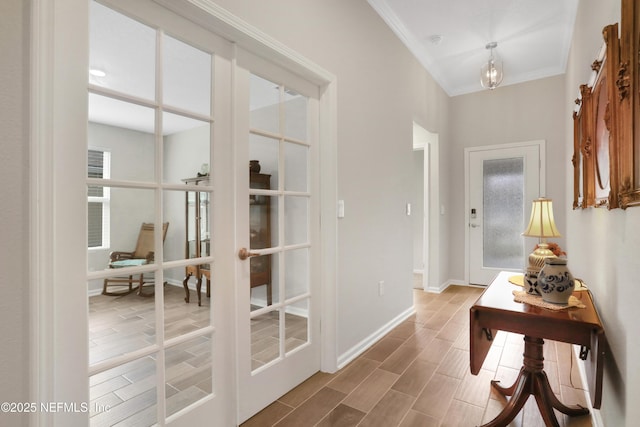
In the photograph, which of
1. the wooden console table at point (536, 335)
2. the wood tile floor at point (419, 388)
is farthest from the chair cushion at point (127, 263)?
the wooden console table at point (536, 335)

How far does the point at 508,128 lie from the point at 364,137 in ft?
9.73

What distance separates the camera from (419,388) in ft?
6.70

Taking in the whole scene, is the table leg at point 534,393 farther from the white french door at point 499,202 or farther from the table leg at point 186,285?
the white french door at point 499,202

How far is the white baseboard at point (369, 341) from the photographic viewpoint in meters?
2.35

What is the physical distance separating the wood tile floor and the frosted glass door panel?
1.85m

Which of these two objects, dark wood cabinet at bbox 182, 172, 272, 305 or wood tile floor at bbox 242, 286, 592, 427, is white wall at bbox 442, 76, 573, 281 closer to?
wood tile floor at bbox 242, 286, 592, 427

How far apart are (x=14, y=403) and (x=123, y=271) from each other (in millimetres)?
477

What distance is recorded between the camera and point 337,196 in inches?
88.7

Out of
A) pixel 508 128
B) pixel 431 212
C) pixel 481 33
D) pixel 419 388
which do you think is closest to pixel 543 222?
pixel 419 388

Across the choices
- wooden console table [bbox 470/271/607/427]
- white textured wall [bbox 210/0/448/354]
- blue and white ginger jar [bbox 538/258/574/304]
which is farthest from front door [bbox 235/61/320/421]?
blue and white ginger jar [bbox 538/258/574/304]

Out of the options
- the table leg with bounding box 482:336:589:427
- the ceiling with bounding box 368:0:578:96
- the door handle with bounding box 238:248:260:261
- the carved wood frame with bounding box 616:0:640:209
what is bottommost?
the table leg with bounding box 482:336:589:427

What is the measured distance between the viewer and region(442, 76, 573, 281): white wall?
415 cm

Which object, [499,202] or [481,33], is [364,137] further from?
[499,202]

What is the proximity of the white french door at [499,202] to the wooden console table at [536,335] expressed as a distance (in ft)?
9.08
